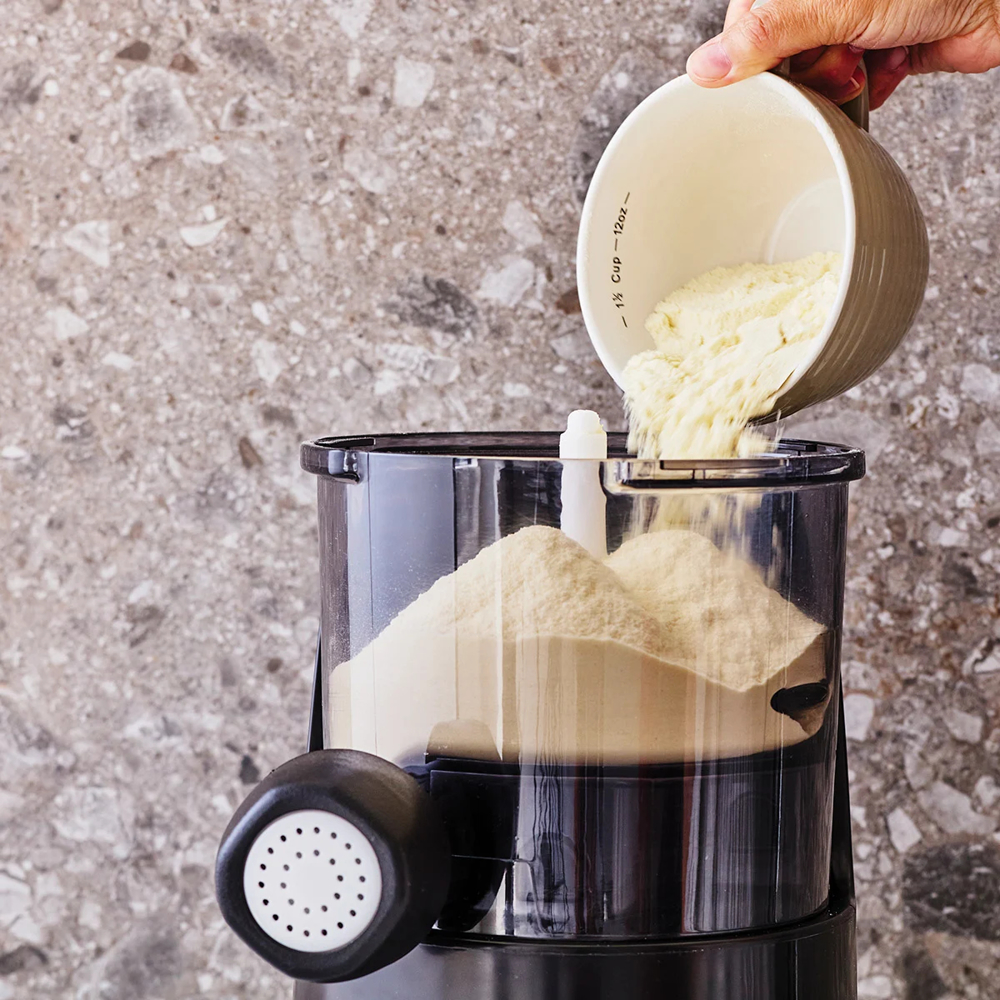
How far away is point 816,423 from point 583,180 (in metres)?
0.27

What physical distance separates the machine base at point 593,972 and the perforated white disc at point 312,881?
0.23ft

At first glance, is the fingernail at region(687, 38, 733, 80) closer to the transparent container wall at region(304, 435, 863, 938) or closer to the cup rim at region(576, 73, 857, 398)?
the cup rim at region(576, 73, 857, 398)

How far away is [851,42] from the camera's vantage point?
69cm

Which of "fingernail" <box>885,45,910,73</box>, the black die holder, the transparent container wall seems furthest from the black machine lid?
"fingernail" <box>885,45,910,73</box>

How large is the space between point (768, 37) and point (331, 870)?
0.49 m

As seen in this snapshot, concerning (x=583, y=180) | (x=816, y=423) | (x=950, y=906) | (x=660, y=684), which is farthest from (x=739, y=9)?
(x=950, y=906)

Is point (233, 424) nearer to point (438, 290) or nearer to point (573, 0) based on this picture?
point (438, 290)

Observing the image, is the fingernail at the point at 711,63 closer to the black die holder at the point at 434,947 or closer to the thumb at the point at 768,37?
the thumb at the point at 768,37

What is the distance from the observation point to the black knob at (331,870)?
20.0 inches

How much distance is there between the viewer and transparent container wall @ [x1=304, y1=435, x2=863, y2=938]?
56 centimetres

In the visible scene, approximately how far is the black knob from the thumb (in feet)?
1.40

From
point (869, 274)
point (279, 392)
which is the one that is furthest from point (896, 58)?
point (279, 392)

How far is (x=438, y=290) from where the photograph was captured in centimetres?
95

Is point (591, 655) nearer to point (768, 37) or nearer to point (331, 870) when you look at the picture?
point (331, 870)
